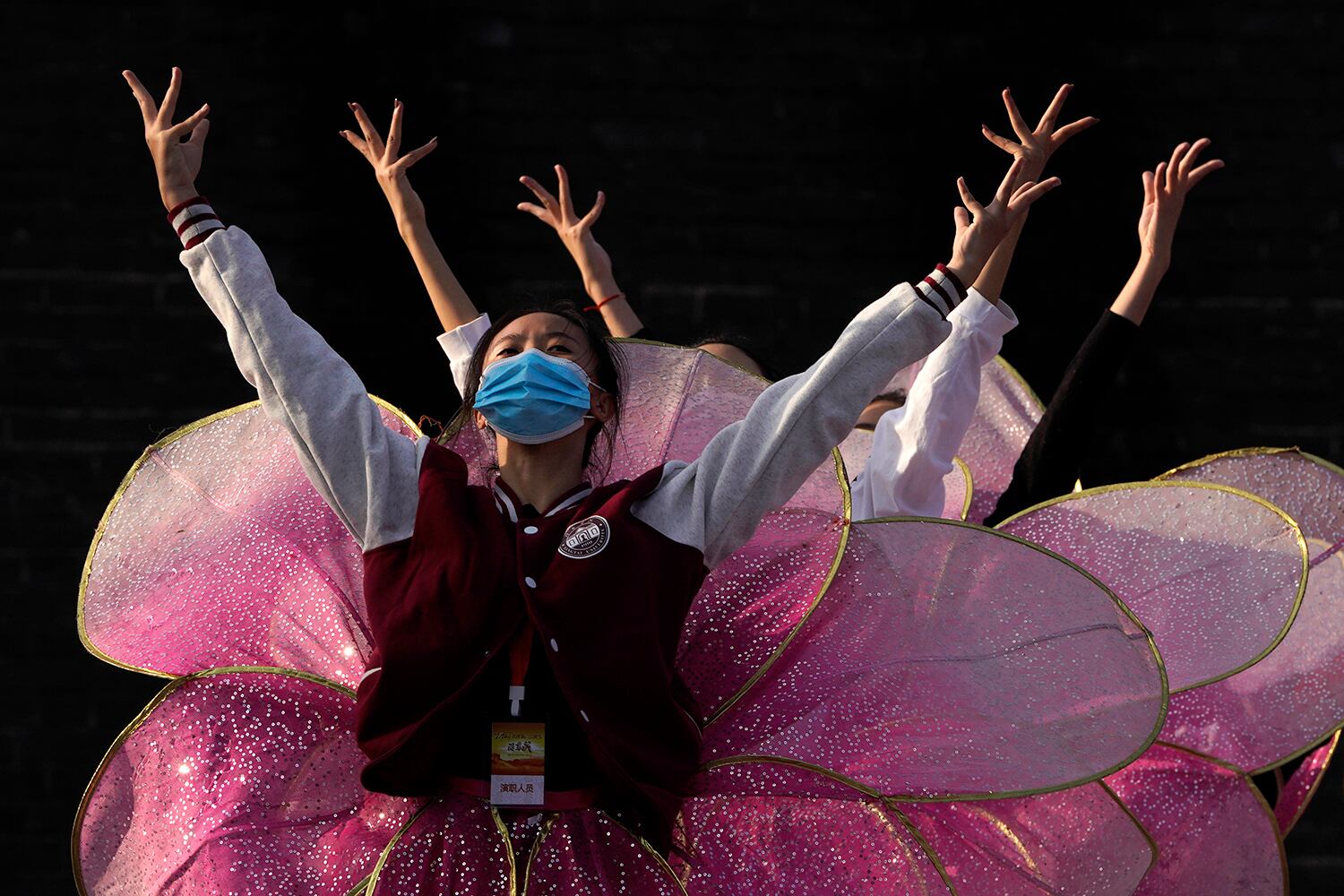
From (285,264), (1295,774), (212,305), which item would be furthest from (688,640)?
(285,264)

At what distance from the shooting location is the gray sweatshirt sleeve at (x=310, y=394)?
5.74ft

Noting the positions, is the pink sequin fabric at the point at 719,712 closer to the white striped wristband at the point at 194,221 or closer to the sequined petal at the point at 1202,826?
the sequined petal at the point at 1202,826

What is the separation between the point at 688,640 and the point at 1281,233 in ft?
7.58

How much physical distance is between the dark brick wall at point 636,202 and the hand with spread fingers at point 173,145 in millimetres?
1611

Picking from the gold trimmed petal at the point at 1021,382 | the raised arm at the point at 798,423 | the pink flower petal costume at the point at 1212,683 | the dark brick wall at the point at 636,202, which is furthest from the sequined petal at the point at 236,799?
the dark brick wall at the point at 636,202

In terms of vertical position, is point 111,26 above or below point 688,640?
above

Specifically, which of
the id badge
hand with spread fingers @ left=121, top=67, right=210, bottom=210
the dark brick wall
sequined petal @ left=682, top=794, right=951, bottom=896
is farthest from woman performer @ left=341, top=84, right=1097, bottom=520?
the dark brick wall

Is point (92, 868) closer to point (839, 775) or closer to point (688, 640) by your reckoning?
point (688, 640)

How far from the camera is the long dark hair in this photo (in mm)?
1963

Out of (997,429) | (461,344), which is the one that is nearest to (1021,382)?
(997,429)

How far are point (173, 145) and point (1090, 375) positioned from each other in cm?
142

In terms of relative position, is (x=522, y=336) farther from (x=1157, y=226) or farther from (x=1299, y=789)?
(x=1299, y=789)

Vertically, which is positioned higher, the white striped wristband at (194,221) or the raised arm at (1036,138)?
the raised arm at (1036,138)

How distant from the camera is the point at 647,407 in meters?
2.06
